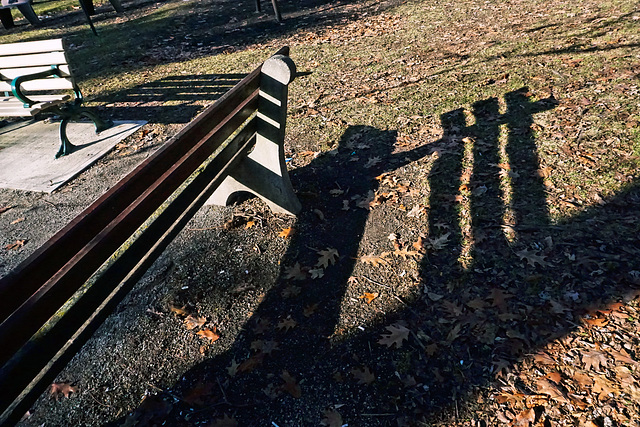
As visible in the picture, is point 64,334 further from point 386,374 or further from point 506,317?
point 506,317

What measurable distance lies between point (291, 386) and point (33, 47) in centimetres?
575

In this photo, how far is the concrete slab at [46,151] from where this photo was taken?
5004mm

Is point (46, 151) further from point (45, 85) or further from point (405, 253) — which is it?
point (405, 253)

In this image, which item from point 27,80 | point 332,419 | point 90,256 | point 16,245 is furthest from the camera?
point 27,80

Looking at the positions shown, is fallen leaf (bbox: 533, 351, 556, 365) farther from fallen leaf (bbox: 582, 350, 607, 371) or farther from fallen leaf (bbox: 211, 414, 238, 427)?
fallen leaf (bbox: 211, 414, 238, 427)

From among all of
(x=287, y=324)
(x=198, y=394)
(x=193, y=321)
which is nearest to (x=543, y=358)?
(x=287, y=324)

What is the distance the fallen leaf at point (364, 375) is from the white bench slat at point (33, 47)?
5.44 meters

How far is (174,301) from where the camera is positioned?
10.4ft

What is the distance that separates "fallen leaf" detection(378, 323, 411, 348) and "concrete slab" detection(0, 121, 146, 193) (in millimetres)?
4081

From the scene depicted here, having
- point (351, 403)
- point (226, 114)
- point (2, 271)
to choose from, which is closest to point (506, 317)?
point (351, 403)

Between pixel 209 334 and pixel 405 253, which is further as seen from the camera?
pixel 405 253

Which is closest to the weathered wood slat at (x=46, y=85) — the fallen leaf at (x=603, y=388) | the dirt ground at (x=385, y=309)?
the dirt ground at (x=385, y=309)

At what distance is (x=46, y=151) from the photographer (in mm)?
5586

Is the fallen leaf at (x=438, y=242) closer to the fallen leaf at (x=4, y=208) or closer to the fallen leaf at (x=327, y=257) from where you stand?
the fallen leaf at (x=327, y=257)
